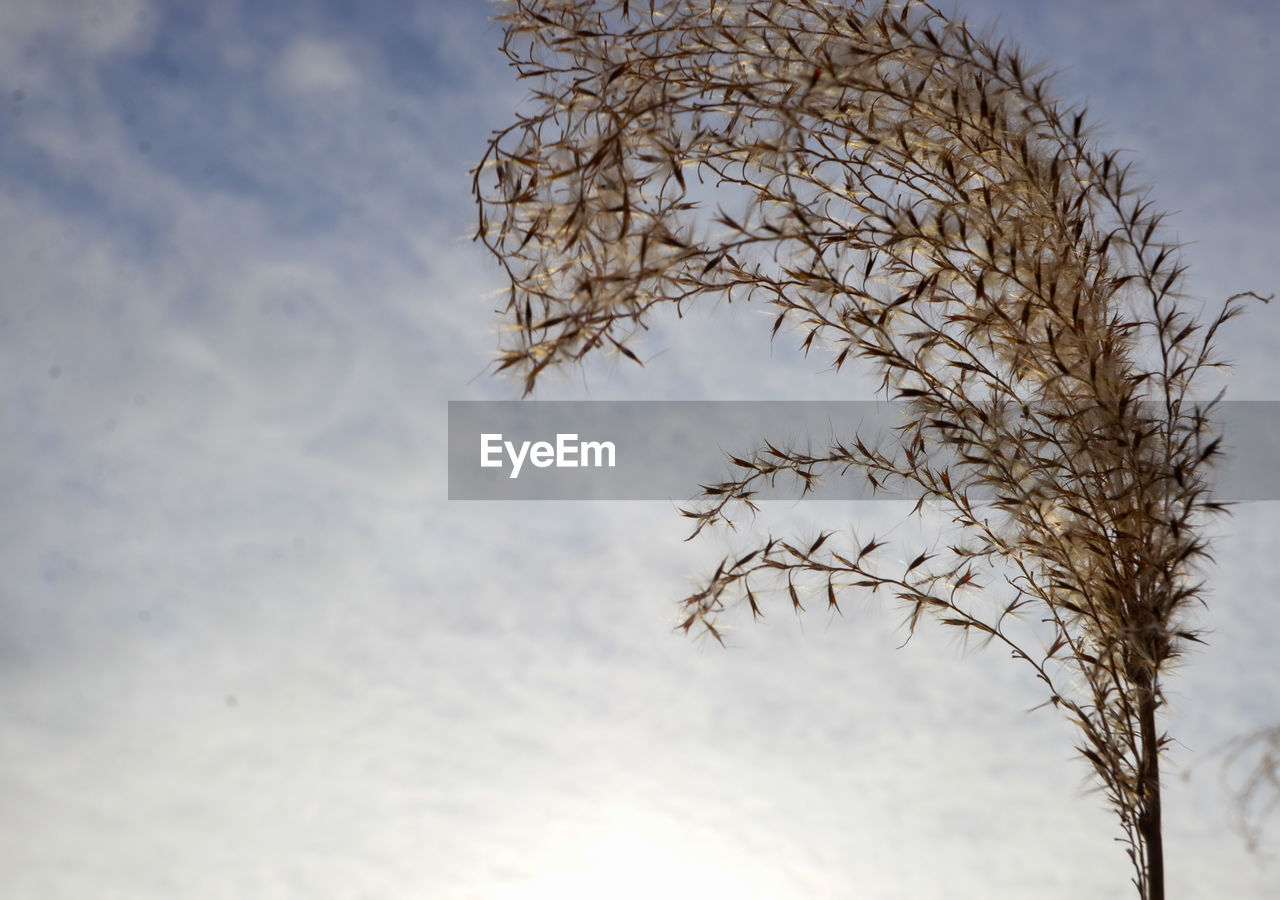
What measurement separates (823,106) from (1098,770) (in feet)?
5.13

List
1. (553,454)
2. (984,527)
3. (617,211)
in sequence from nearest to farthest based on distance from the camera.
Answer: (617,211) → (984,527) → (553,454)

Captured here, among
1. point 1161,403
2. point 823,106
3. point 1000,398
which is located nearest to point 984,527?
point 1000,398

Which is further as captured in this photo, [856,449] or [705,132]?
[856,449]

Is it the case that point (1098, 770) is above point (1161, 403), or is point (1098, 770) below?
below

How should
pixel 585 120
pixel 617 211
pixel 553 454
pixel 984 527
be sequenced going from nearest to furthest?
pixel 617 211 → pixel 585 120 → pixel 984 527 → pixel 553 454

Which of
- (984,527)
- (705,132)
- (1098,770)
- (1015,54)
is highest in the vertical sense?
(1015,54)

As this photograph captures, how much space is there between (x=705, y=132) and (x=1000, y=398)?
2.87ft

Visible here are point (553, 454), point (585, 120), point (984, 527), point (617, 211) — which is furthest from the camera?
point (553, 454)

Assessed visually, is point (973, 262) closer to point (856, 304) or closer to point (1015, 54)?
point (856, 304)

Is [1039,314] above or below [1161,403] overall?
above

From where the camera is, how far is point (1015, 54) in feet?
8.30

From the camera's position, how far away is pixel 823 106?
2451mm

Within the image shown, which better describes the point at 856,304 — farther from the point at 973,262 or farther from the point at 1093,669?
the point at 1093,669

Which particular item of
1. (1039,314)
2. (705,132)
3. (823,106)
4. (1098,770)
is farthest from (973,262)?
(1098,770)
